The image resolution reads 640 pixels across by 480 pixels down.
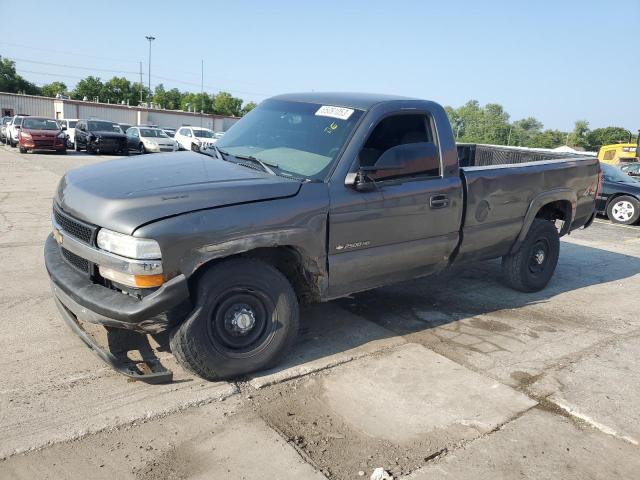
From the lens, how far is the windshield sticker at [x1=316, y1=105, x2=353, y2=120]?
13.8ft

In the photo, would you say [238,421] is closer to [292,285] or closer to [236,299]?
[236,299]

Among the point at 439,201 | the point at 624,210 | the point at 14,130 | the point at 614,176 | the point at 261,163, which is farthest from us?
the point at 14,130

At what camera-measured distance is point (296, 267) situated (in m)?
3.84

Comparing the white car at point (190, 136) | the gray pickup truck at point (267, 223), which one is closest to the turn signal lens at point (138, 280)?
the gray pickup truck at point (267, 223)

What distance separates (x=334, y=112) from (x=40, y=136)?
22436 mm

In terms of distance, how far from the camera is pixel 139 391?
3391 millimetres

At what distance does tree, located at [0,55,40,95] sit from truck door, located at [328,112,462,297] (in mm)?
87102

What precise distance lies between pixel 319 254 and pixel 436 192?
4.30ft

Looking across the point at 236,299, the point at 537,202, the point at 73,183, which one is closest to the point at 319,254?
the point at 236,299

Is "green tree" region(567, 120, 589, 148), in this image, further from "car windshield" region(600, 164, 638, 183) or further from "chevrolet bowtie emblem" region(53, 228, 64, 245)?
"chevrolet bowtie emblem" region(53, 228, 64, 245)

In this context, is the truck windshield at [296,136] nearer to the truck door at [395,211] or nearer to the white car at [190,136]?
the truck door at [395,211]

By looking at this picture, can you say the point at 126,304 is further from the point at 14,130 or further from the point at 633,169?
the point at 14,130

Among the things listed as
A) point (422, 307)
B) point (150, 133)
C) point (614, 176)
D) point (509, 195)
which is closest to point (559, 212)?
point (509, 195)

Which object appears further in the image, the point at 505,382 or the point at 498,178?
the point at 498,178
